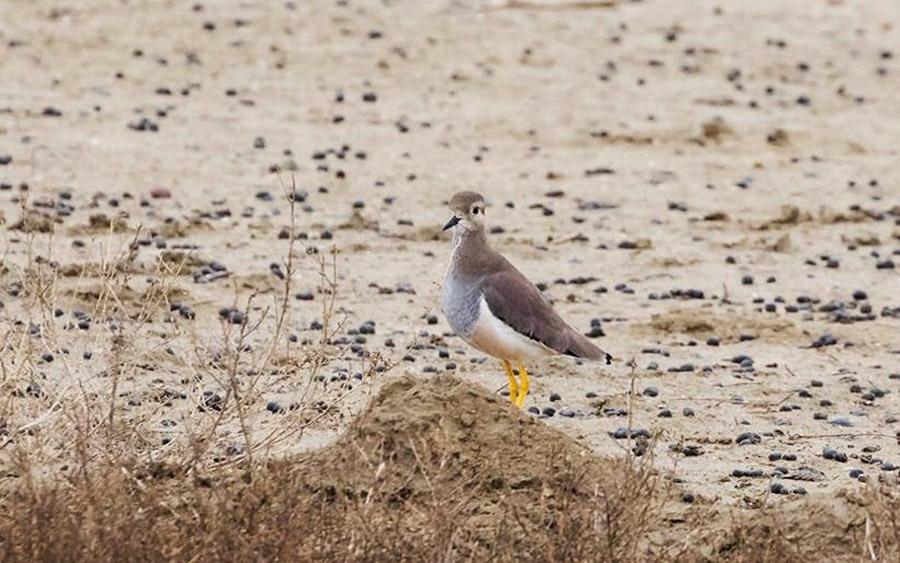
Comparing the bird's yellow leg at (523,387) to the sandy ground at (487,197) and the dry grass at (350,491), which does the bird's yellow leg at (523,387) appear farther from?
the dry grass at (350,491)

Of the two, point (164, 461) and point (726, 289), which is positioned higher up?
point (164, 461)

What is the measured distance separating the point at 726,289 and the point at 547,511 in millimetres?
4987

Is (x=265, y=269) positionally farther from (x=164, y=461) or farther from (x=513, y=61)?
(x=513, y=61)

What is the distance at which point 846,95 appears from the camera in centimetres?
1664

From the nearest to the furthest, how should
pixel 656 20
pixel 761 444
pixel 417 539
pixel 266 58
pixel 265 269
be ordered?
pixel 417 539, pixel 761 444, pixel 265 269, pixel 266 58, pixel 656 20

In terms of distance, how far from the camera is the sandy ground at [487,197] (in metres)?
9.01

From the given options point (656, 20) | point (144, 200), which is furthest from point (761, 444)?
point (656, 20)

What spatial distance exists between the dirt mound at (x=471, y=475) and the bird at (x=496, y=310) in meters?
1.39

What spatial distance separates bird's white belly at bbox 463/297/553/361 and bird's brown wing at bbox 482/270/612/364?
0.08 feet

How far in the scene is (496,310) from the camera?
903 centimetres

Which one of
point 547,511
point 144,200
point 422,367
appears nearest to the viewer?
point 547,511

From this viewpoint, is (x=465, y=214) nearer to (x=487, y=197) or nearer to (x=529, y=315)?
(x=529, y=315)

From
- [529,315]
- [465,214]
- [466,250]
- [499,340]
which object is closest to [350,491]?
[499,340]

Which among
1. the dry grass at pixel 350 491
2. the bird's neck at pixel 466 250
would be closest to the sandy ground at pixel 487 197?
the dry grass at pixel 350 491
